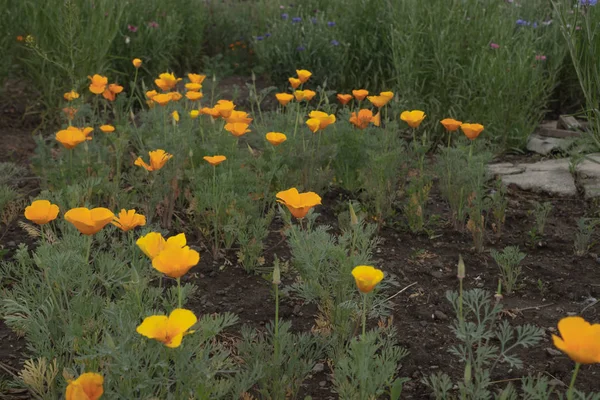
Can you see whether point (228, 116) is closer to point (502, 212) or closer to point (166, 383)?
point (502, 212)

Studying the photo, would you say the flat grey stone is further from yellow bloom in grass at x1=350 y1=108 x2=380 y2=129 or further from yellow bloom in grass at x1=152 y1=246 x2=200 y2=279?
yellow bloom in grass at x1=152 y1=246 x2=200 y2=279

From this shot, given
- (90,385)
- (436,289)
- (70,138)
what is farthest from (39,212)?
(436,289)

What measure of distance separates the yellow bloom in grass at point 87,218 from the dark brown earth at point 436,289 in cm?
52

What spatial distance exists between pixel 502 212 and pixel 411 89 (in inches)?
74.0

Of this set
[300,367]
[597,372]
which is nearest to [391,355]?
[300,367]

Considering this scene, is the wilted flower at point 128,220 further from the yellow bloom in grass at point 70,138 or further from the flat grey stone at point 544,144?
the flat grey stone at point 544,144

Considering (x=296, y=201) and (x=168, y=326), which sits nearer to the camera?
(x=168, y=326)

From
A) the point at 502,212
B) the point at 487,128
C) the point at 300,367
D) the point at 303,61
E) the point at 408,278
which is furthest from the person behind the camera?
the point at 303,61

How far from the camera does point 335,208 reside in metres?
3.60

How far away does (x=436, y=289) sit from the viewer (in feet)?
9.29

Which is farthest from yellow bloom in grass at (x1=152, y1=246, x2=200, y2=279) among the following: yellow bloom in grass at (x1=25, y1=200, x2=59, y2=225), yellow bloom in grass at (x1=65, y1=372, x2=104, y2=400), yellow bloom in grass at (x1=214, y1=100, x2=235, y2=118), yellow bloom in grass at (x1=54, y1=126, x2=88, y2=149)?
yellow bloom in grass at (x1=214, y1=100, x2=235, y2=118)

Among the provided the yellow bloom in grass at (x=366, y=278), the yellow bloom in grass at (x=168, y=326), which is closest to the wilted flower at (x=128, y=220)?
the yellow bloom in grass at (x=168, y=326)

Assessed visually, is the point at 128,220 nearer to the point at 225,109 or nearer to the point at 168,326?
the point at 168,326

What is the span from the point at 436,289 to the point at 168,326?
1.44 meters
